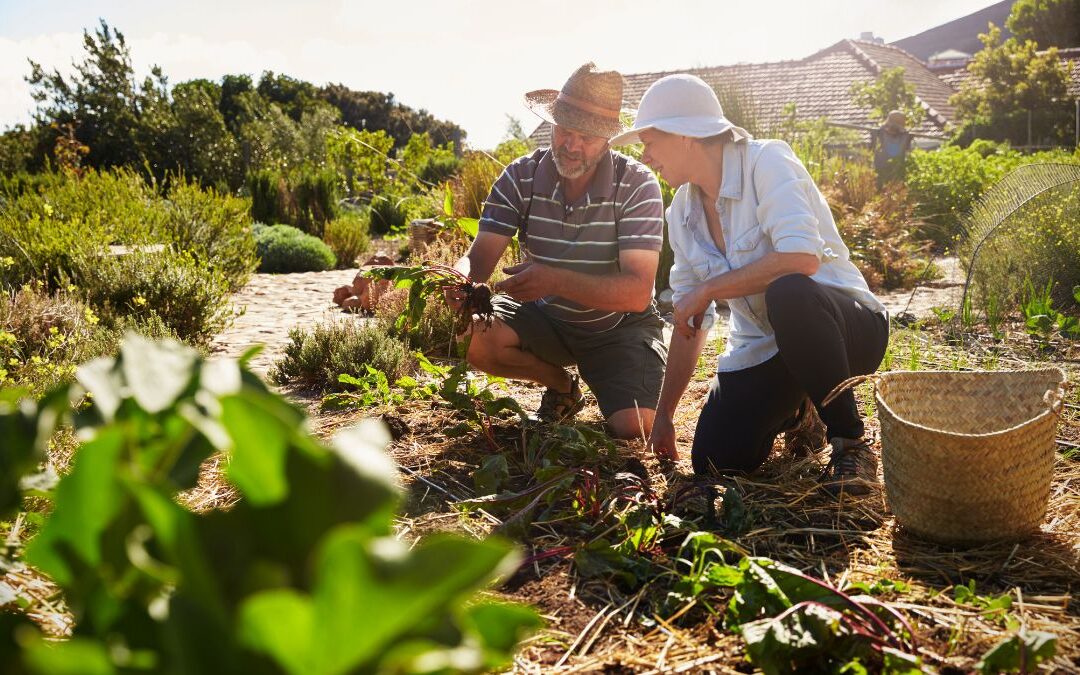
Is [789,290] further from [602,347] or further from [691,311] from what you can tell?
[602,347]

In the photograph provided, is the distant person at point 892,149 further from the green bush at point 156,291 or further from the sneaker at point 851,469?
the sneaker at point 851,469

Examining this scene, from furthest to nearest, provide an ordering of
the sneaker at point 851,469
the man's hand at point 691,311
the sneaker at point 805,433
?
the sneaker at point 805,433
the man's hand at point 691,311
the sneaker at point 851,469

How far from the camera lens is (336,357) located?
4402 mm

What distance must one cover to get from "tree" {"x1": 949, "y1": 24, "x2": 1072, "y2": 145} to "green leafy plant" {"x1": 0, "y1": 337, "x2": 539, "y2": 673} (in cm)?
2829

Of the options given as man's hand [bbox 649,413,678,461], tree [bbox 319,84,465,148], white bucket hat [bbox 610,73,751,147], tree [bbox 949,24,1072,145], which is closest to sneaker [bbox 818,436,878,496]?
man's hand [bbox 649,413,678,461]

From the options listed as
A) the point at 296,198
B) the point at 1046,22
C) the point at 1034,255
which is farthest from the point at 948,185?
the point at 1046,22

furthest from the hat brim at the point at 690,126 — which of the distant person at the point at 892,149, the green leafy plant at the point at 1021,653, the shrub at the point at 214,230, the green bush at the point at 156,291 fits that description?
the distant person at the point at 892,149

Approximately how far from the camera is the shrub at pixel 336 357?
443 centimetres

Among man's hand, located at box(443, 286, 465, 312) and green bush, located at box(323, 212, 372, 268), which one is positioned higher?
man's hand, located at box(443, 286, 465, 312)

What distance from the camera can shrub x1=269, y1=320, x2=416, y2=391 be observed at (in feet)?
14.5

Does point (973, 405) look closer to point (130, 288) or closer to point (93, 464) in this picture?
point (93, 464)

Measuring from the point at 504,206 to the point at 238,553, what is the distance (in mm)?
3334

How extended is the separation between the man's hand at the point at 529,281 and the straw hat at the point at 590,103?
69 cm

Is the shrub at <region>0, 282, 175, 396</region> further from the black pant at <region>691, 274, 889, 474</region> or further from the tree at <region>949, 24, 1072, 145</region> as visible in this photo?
the tree at <region>949, 24, 1072, 145</region>
